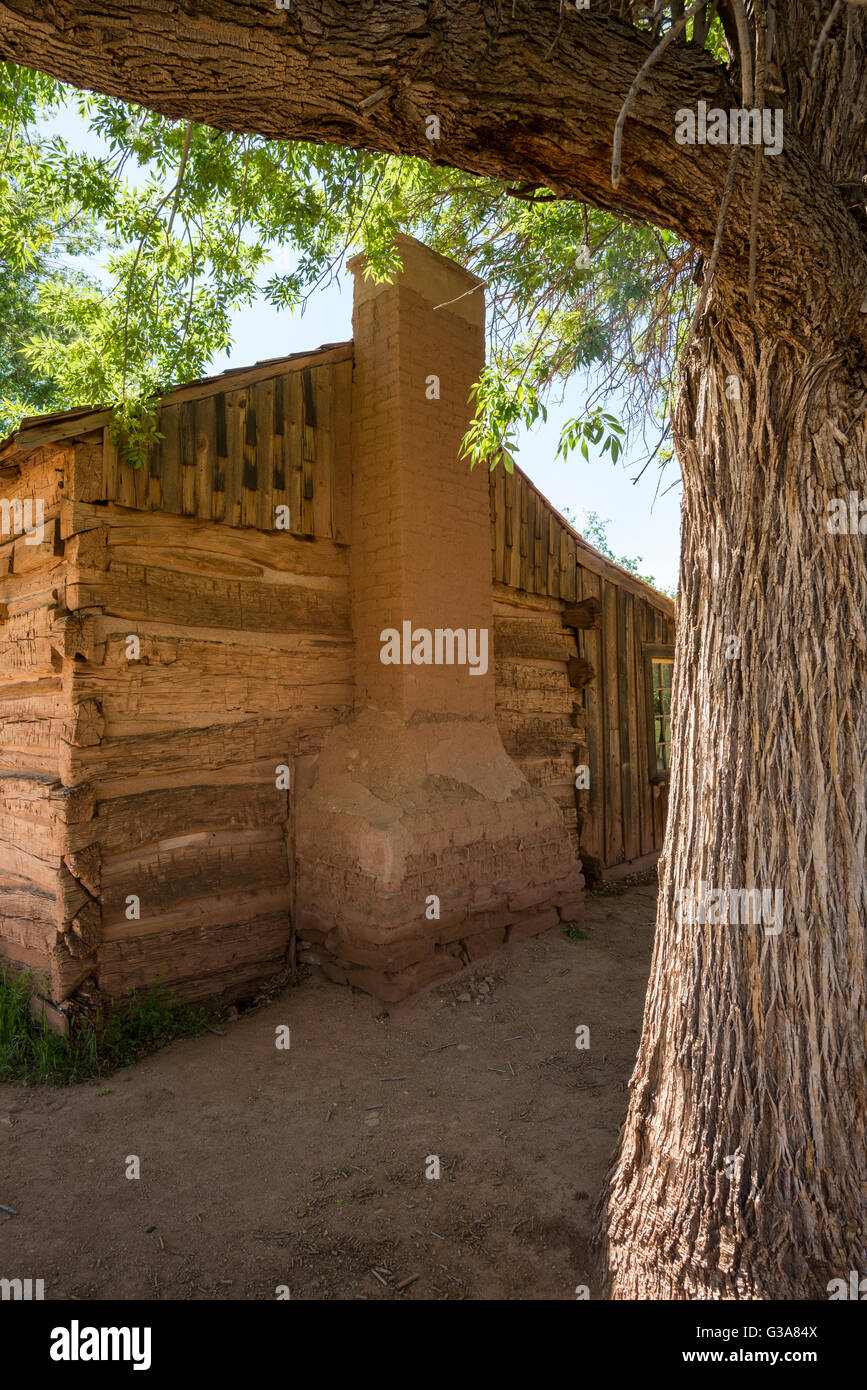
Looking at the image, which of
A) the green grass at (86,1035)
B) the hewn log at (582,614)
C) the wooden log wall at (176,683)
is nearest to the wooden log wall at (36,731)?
the wooden log wall at (176,683)

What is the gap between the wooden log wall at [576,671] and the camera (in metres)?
7.41

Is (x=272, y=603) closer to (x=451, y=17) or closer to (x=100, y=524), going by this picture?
(x=100, y=524)

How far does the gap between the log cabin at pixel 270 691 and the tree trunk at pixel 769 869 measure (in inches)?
105

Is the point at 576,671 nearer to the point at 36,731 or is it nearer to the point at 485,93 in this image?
the point at 36,731

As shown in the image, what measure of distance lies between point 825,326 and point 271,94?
75.4 inches

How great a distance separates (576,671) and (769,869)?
5.89 m

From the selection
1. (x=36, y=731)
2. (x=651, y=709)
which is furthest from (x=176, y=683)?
(x=651, y=709)

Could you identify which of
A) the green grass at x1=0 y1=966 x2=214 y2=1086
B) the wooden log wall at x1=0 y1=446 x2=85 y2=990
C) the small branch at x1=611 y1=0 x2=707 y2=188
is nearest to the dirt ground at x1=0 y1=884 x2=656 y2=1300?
the green grass at x1=0 y1=966 x2=214 y2=1086

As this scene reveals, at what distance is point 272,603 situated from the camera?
5.92 meters

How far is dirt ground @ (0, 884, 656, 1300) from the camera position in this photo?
3.11m

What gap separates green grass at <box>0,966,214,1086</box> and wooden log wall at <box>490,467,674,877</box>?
373cm

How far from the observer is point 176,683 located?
5348 millimetres

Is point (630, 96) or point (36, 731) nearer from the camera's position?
point (630, 96)
